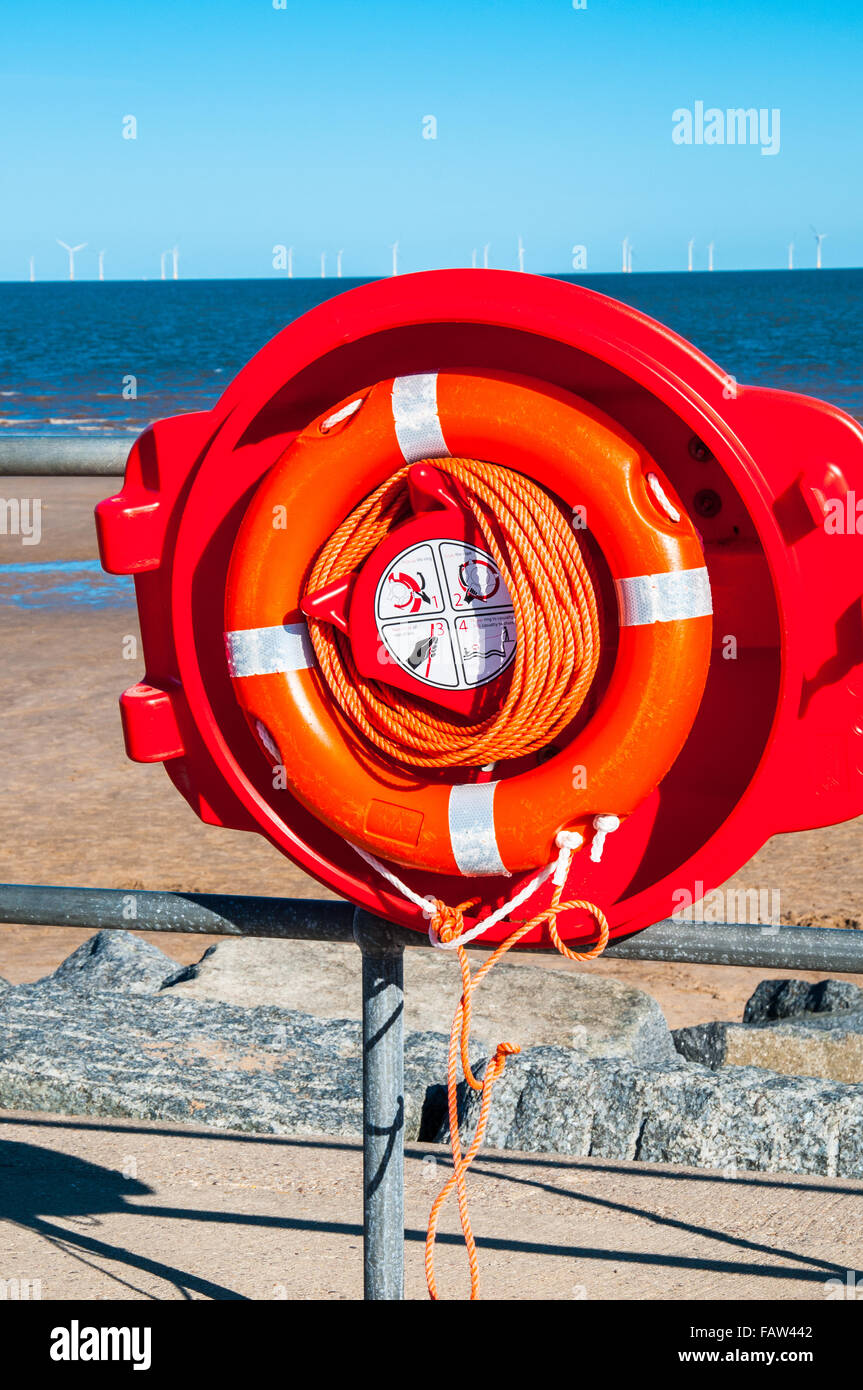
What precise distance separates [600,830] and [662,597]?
0.21 m

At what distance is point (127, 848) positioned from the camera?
15.6ft

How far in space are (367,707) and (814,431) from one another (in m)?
0.44

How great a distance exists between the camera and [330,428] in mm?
1229

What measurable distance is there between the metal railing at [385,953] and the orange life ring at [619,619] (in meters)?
0.14

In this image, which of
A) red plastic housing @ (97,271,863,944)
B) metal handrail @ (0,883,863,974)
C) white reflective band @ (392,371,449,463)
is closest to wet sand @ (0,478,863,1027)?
metal handrail @ (0,883,863,974)

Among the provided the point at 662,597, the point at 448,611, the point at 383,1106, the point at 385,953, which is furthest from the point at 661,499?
the point at 383,1106

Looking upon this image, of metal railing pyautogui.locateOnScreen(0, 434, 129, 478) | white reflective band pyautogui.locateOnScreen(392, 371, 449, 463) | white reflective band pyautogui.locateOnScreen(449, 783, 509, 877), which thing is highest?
metal railing pyautogui.locateOnScreen(0, 434, 129, 478)

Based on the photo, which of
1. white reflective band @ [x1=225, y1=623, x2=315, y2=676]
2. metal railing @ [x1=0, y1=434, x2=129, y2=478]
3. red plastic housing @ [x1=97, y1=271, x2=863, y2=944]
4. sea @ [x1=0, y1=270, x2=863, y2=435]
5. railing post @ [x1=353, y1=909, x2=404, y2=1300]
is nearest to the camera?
red plastic housing @ [x1=97, y1=271, x2=863, y2=944]

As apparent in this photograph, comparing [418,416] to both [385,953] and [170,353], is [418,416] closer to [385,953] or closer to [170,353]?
[385,953]

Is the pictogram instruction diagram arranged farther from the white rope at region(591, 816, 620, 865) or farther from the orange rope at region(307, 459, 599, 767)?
the white rope at region(591, 816, 620, 865)

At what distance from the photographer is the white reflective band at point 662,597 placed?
1150mm

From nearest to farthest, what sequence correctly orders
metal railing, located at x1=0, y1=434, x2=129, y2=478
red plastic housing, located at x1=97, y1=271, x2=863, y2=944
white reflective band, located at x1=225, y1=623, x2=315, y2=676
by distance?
red plastic housing, located at x1=97, y1=271, x2=863, y2=944
white reflective band, located at x1=225, y1=623, x2=315, y2=676
metal railing, located at x1=0, y1=434, x2=129, y2=478

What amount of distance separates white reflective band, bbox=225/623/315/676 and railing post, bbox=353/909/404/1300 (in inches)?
10.3

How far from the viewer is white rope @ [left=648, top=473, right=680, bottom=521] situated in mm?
1168
